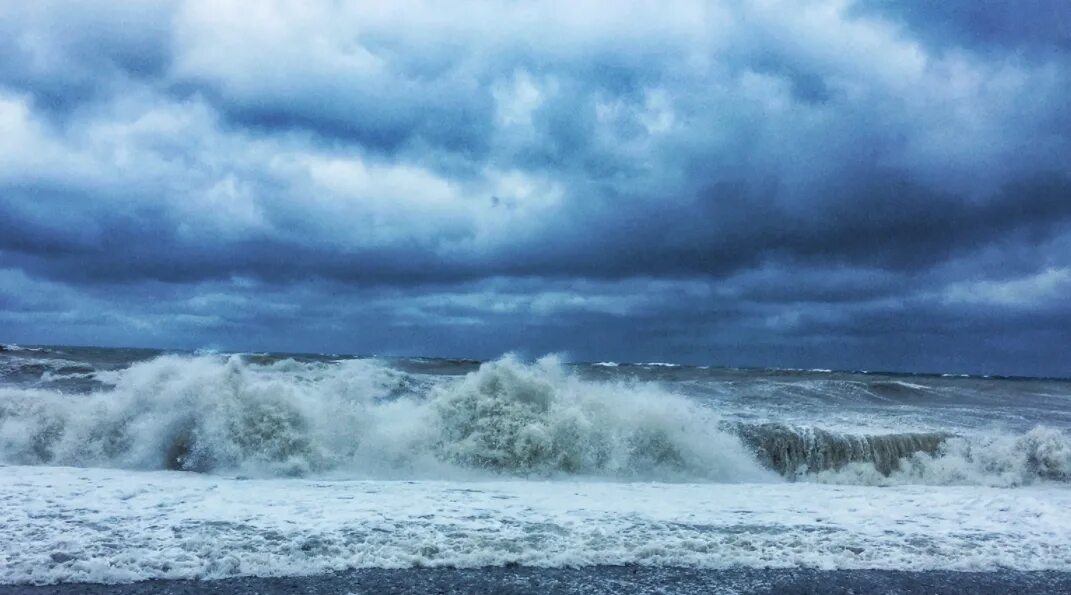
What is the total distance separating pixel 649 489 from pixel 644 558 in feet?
11.8

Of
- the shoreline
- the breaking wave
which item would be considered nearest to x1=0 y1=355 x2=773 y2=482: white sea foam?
the breaking wave

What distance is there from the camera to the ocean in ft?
19.3

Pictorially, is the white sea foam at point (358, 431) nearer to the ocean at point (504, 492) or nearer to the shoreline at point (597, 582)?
the ocean at point (504, 492)

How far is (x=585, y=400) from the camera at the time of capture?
1334 centimetres

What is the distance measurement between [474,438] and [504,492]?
3.02 metres

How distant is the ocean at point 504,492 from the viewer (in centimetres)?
588

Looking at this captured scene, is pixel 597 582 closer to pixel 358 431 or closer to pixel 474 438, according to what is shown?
pixel 474 438

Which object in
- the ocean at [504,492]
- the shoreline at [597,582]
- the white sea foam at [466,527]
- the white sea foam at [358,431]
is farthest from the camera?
the white sea foam at [358,431]

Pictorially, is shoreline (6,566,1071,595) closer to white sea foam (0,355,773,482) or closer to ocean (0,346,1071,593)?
ocean (0,346,1071,593)

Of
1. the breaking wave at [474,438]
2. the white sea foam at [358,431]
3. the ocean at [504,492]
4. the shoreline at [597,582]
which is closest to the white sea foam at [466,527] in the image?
the ocean at [504,492]

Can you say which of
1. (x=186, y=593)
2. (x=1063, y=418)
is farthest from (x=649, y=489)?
(x=1063, y=418)

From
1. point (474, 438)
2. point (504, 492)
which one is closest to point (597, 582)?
point (504, 492)

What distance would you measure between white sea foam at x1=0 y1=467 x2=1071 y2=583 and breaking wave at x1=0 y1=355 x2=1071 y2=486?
1.46 m

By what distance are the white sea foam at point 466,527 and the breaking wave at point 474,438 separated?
1.46 meters
